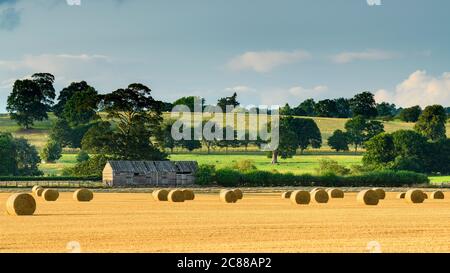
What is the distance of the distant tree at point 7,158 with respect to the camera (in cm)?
13725

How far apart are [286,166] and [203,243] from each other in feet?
450

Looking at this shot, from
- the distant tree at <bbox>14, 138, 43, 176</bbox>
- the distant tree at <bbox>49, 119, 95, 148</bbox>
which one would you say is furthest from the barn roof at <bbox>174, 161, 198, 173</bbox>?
the distant tree at <bbox>49, 119, 95, 148</bbox>

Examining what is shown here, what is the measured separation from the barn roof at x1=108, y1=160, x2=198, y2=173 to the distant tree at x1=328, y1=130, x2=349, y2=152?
82.4m

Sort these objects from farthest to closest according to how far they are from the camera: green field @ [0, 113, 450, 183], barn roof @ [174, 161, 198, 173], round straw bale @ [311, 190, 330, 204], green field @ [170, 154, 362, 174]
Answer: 1. green field @ [0, 113, 450, 183]
2. green field @ [170, 154, 362, 174]
3. barn roof @ [174, 161, 198, 173]
4. round straw bale @ [311, 190, 330, 204]

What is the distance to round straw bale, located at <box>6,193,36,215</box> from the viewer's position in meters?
41.9

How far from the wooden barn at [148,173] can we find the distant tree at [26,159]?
35671 millimetres

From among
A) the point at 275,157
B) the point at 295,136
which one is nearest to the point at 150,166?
the point at 275,157

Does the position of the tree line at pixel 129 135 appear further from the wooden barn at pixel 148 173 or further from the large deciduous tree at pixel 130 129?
the wooden barn at pixel 148 173

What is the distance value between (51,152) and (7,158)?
38.1 m

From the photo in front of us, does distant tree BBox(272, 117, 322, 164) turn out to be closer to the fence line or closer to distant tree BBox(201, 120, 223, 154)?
distant tree BBox(201, 120, 223, 154)

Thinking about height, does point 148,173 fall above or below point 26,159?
below

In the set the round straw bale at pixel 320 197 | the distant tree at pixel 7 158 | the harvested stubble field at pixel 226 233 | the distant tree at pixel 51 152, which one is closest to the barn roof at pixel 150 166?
the distant tree at pixel 7 158

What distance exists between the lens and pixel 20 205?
138ft

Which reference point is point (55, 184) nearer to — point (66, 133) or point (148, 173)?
point (148, 173)
